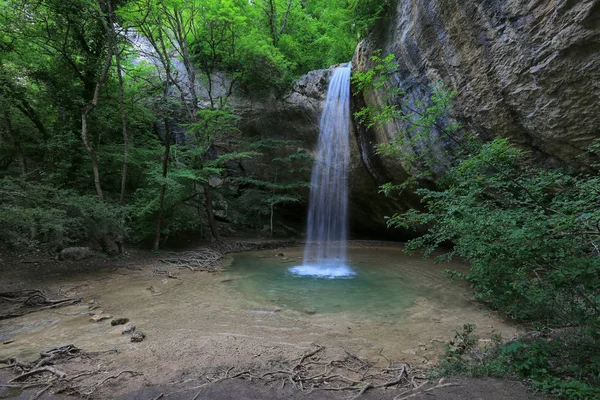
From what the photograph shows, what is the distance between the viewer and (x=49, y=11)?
26.9 feet

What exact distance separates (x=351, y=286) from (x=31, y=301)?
6.80m

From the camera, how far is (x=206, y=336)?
4.18m

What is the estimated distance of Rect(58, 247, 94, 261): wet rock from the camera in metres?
8.40

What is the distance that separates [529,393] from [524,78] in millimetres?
5384

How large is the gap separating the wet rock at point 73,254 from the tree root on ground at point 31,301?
288 cm

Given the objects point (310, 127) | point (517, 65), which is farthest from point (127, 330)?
point (310, 127)

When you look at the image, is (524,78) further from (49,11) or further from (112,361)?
(49,11)

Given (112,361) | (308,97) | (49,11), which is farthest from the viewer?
(308,97)

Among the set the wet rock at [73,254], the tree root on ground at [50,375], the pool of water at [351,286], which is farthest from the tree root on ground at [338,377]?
the wet rock at [73,254]

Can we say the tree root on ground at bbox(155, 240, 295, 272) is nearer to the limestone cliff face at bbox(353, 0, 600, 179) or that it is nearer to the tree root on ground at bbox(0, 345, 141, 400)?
the tree root on ground at bbox(0, 345, 141, 400)

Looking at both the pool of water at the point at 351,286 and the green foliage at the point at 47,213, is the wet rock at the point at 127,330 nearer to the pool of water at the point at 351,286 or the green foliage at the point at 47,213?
the pool of water at the point at 351,286

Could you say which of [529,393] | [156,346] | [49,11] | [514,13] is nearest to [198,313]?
[156,346]

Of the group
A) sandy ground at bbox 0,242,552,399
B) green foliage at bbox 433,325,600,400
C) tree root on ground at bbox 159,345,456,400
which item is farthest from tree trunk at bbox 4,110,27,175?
green foliage at bbox 433,325,600,400

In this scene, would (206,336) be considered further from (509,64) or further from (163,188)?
(509,64)
